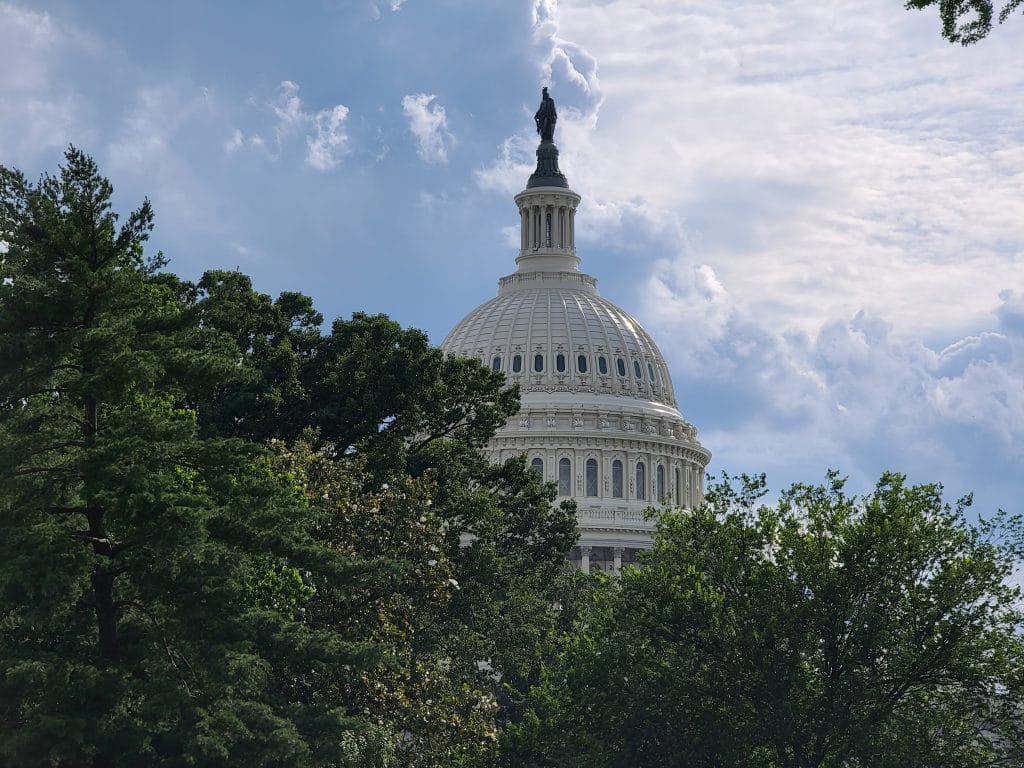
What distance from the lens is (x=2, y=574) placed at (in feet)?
110

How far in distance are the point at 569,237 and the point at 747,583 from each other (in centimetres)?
14455

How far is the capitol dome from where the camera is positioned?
170500 millimetres

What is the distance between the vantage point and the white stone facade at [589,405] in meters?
171

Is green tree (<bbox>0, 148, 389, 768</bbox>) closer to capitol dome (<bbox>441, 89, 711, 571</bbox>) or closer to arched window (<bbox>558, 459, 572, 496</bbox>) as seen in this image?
capitol dome (<bbox>441, 89, 711, 571</bbox>)

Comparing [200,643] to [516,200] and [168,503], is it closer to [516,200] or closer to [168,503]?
[168,503]

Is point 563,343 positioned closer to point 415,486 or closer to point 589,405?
point 589,405

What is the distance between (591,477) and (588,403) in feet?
23.5

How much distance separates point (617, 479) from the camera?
175125mm

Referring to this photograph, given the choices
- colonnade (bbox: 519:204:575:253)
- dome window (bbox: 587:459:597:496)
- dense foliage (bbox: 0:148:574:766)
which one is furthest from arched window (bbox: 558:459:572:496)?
dense foliage (bbox: 0:148:574:766)

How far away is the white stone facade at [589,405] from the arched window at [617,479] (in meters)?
0.10

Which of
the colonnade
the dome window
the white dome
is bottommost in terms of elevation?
the dome window

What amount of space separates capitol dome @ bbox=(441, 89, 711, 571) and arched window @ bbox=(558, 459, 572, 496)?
10cm

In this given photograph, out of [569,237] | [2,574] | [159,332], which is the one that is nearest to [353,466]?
[159,332]

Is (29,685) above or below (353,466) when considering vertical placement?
below
